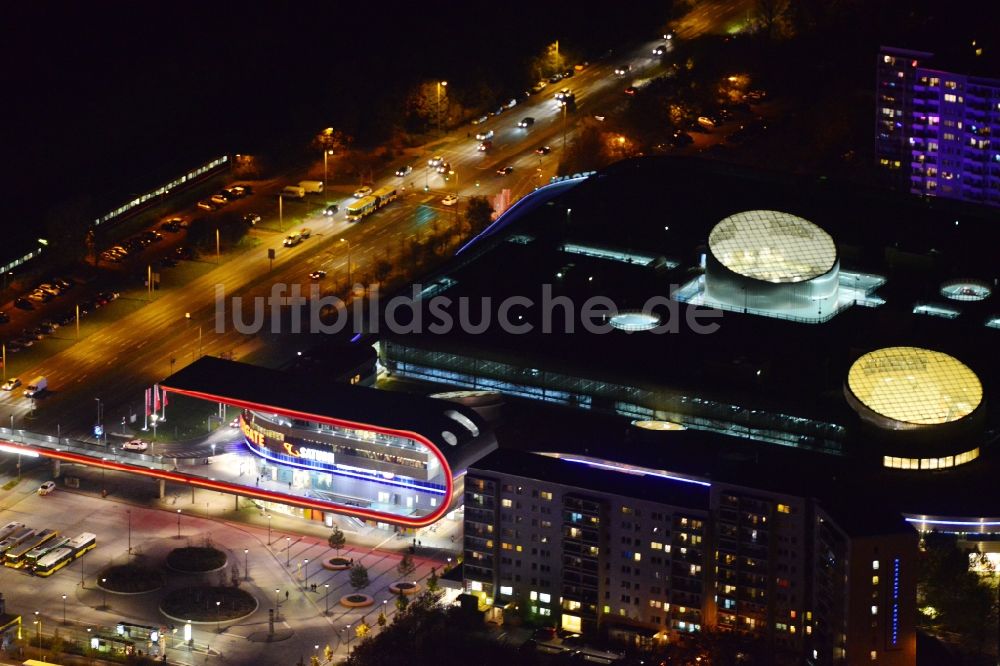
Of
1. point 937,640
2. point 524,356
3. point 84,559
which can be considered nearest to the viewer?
point 937,640

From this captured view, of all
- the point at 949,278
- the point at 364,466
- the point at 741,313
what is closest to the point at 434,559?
the point at 364,466

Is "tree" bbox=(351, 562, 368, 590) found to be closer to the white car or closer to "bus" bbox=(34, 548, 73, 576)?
"bus" bbox=(34, 548, 73, 576)

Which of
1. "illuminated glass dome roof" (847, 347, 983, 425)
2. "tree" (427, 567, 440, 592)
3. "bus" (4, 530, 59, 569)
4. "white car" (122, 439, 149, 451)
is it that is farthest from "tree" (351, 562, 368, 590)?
"illuminated glass dome roof" (847, 347, 983, 425)

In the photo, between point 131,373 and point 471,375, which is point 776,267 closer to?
point 471,375

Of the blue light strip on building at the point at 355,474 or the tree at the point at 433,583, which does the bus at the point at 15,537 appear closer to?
the blue light strip on building at the point at 355,474

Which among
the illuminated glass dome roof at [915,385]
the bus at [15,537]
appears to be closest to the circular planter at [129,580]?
the bus at [15,537]

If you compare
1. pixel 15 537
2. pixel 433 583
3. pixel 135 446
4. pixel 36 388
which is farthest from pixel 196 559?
pixel 36 388
